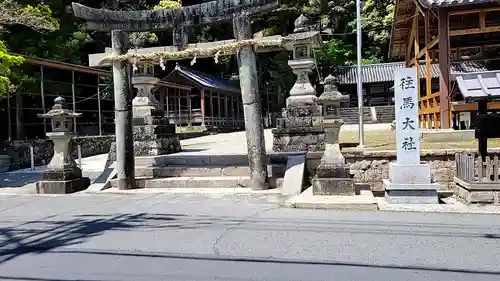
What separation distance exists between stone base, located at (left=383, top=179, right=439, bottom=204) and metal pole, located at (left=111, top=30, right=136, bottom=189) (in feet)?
19.8

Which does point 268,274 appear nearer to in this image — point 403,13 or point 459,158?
point 459,158

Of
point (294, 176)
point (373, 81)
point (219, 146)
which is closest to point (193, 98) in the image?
point (373, 81)

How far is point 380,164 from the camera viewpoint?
10.6 metres

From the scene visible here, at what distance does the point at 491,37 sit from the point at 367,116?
17.6m

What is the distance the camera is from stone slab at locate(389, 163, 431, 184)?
7965 mm

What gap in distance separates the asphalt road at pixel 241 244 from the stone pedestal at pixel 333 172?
42.6 inches

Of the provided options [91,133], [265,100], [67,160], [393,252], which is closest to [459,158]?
[393,252]

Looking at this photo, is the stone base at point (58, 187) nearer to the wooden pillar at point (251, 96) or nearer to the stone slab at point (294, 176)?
the wooden pillar at point (251, 96)

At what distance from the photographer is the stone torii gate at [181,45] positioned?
9359 millimetres

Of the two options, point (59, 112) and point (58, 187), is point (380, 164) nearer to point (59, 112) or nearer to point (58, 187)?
point (58, 187)

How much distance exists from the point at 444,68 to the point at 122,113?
400 inches

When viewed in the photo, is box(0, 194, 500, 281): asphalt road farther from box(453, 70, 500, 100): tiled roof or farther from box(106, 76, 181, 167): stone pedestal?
box(106, 76, 181, 167): stone pedestal

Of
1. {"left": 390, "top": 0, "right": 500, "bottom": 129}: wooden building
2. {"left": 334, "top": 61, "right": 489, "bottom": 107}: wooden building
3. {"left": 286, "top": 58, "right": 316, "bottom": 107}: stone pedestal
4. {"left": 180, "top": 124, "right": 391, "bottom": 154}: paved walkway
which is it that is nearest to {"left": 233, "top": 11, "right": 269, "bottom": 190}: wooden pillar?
{"left": 286, "top": 58, "right": 316, "bottom": 107}: stone pedestal

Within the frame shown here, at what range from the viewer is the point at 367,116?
36.1 meters
